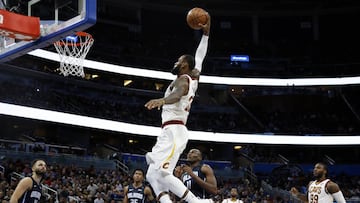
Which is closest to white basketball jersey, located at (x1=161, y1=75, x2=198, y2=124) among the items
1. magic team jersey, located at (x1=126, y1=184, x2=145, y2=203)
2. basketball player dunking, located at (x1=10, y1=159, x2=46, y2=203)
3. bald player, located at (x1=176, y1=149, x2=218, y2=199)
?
bald player, located at (x1=176, y1=149, x2=218, y2=199)

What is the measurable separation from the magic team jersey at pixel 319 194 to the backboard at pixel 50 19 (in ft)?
14.6

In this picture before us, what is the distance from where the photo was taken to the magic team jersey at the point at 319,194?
889 centimetres

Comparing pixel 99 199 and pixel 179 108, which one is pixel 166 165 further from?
pixel 99 199

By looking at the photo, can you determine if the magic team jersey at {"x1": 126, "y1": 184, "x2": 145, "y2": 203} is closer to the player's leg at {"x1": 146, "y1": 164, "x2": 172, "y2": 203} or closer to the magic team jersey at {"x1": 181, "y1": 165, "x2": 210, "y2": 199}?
the magic team jersey at {"x1": 181, "y1": 165, "x2": 210, "y2": 199}

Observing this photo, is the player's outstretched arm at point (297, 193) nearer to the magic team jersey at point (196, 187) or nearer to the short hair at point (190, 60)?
the magic team jersey at point (196, 187)

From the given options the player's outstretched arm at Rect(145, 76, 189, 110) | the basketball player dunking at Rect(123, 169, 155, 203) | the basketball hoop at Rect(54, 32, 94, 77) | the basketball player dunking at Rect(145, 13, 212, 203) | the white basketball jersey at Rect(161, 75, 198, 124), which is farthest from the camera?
the basketball hoop at Rect(54, 32, 94, 77)

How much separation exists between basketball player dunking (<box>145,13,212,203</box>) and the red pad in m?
3.75

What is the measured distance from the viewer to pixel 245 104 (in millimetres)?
36875

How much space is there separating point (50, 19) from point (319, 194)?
5326 mm

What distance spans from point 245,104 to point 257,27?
6326 mm

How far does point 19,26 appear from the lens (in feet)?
29.9

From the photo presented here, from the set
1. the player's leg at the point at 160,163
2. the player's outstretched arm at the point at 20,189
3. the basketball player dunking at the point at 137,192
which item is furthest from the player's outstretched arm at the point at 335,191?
the player's outstretched arm at the point at 20,189

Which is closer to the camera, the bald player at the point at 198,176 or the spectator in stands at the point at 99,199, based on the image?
the bald player at the point at 198,176

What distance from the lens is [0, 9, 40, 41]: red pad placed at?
9.05m
